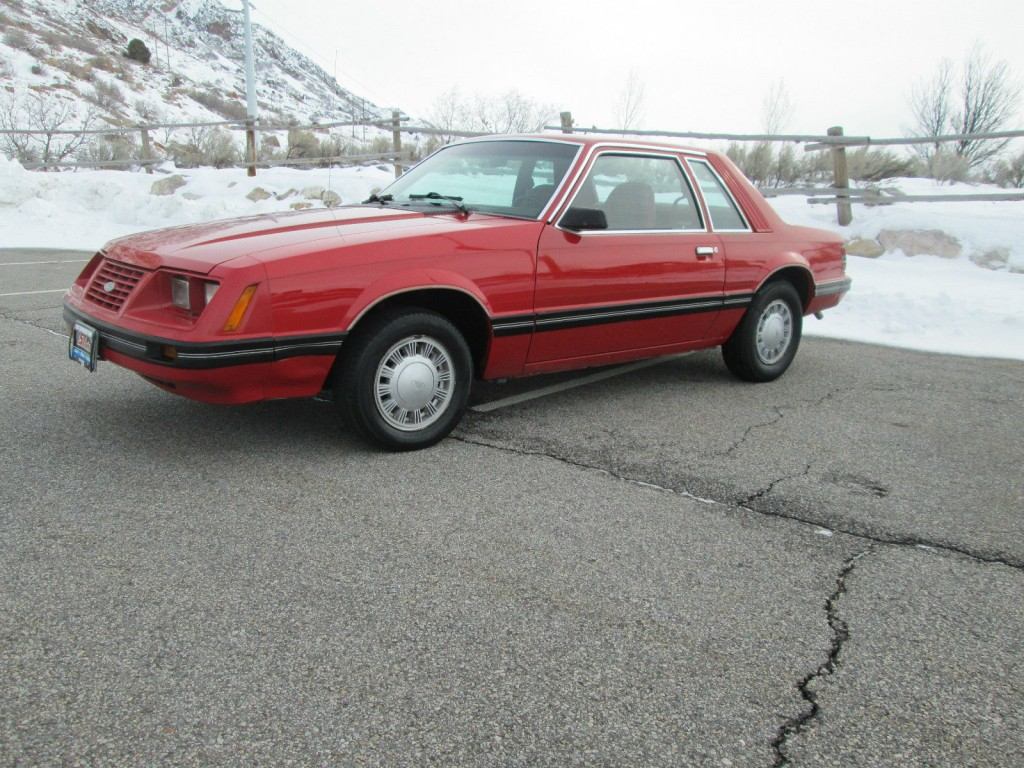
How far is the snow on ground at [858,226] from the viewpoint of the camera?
25.1 feet

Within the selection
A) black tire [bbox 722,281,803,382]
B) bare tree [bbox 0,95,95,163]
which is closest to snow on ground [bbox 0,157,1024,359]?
black tire [bbox 722,281,803,382]

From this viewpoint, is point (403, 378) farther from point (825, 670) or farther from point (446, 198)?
point (825, 670)

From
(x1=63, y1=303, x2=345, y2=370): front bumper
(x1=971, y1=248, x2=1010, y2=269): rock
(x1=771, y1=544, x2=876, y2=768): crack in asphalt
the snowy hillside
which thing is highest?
the snowy hillside

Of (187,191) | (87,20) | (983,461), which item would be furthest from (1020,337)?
(87,20)

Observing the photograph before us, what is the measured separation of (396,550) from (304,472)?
907 millimetres

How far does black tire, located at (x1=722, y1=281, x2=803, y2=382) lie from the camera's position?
18.4 ft

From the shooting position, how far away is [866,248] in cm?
1091

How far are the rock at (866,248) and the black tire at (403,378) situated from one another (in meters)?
8.15

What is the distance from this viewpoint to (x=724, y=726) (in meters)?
2.21

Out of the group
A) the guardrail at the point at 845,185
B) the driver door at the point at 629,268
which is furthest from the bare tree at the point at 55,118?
the driver door at the point at 629,268

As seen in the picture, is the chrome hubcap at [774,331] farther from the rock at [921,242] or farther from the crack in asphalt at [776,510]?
the rock at [921,242]

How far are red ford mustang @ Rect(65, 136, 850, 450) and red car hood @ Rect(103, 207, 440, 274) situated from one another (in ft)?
0.05

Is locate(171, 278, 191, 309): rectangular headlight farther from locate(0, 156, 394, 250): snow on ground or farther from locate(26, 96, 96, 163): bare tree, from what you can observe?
locate(26, 96, 96, 163): bare tree

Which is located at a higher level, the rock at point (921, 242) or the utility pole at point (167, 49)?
the utility pole at point (167, 49)
